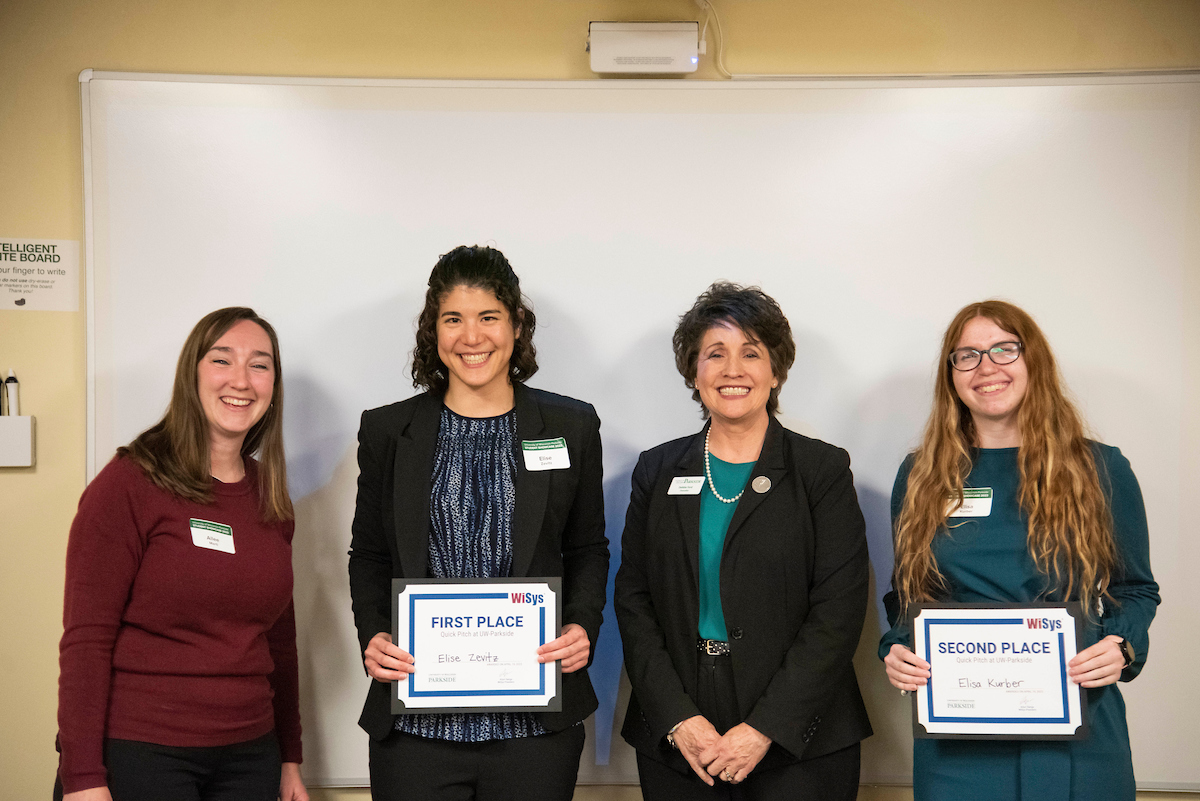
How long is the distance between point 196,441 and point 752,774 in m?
1.74

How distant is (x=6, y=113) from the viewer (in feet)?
9.50

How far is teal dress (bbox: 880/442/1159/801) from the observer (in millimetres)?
1936

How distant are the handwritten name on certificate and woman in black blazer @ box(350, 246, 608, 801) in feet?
2.91

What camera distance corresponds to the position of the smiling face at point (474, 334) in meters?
2.11

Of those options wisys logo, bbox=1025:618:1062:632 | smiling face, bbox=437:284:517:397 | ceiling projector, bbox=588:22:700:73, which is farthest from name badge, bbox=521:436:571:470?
ceiling projector, bbox=588:22:700:73

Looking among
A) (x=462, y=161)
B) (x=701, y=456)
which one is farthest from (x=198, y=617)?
(x=462, y=161)

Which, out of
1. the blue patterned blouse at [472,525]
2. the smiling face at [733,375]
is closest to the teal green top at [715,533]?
the smiling face at [733,375]

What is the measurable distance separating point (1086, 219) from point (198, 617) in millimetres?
3155

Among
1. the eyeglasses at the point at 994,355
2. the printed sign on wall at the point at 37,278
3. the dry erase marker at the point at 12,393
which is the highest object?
the printed sign on wall at the point at 37,278

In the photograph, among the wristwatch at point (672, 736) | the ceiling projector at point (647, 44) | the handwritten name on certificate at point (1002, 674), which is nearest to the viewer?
the handwritten name on certificate at point (1002, 674)

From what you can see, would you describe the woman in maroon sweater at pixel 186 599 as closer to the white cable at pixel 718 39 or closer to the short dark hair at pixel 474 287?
the short dark hair at pixel 474 287

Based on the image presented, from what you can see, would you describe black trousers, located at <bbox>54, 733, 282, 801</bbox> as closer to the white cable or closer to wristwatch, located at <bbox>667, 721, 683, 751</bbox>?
wristwatch, located at <bbox>667, 721, 683, 751</bbox>

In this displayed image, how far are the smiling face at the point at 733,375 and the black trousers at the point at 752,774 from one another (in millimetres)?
667

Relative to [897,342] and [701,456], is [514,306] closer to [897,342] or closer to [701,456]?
[701,456]
